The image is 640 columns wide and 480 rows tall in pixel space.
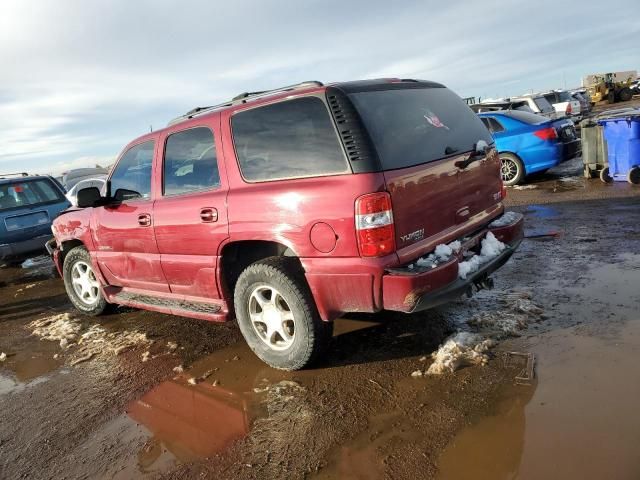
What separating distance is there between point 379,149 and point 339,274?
2.74 ft

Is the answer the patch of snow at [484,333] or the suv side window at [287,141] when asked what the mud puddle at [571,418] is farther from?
the suv side window at [287,141]

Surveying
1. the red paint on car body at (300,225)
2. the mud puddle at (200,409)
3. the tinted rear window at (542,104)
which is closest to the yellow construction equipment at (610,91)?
the tinted rear window at (542,104)

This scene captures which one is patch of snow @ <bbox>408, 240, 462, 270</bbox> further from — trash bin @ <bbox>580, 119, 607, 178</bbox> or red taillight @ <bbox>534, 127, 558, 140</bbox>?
trash bin @ <bbox>580, 119, 607, 178</bbox>

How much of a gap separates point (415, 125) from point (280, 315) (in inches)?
65.9

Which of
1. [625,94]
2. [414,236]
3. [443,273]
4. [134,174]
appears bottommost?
[443,273]

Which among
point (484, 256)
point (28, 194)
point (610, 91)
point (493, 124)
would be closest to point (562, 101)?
point (610, 91)

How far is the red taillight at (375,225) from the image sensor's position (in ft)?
9.93

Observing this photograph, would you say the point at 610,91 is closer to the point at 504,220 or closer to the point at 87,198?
the point at 504,220

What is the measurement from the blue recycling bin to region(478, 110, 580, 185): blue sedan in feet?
2.74

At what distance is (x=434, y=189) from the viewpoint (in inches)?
134

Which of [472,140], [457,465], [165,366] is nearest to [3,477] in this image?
[165,366]

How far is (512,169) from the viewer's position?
10266 millimetres

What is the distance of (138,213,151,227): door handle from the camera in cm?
445

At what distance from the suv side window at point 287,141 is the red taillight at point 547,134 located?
7679mm
